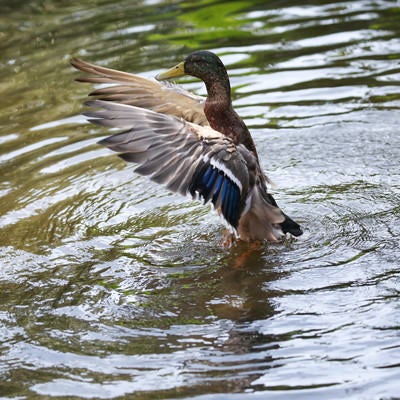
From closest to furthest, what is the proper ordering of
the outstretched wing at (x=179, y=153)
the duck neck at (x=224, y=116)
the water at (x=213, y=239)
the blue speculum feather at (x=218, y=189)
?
the water at (x=213, y=239) → the outstretched wing at (x=179, y=153) → the blue speculum feather at (x=218, y=189) → the duck neck at (x=224, y=116)

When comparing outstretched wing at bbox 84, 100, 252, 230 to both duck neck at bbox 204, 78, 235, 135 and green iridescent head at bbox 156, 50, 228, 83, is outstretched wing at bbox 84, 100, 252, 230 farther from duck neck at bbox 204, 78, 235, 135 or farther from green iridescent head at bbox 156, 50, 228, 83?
green iridescent head at bbox 156, 50, 228, 83

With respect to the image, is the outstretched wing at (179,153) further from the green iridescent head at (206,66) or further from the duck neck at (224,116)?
the green iridescent head at (206,66)

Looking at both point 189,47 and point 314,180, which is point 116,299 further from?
point 189,47

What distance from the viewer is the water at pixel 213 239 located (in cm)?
497

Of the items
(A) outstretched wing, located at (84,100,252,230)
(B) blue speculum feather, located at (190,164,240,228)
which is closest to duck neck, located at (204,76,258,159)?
(A) outstretched wing, located at (84,100,252,230)

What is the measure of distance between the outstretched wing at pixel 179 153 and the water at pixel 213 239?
61cm

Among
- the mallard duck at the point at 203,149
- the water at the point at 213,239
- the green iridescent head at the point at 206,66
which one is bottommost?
the water at the point at 213,239

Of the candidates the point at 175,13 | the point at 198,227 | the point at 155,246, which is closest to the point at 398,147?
the point at 198,227

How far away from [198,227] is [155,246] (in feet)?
1.72

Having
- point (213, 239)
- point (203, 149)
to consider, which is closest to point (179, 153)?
point (203, 149)

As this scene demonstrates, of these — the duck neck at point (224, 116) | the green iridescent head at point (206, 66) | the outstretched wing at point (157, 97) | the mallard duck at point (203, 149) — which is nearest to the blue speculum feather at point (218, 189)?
the mallard duck at point (203, 149)

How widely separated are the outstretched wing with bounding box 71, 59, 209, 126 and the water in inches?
29.9

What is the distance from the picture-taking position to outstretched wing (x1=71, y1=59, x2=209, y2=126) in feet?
24.7

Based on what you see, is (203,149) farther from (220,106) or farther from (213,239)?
(213,239)
